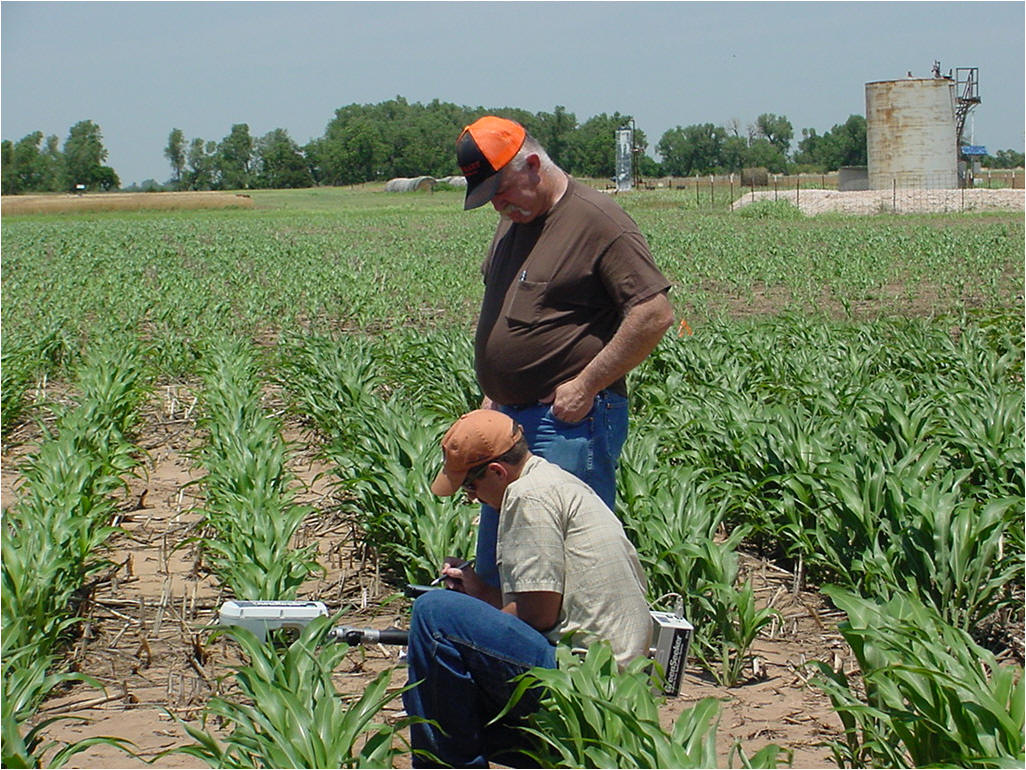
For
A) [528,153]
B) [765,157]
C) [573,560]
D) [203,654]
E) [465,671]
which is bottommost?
[203,654]

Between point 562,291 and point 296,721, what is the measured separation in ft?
5.43

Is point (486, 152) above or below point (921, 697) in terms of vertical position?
above

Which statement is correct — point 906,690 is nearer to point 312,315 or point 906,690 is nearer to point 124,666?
point 124,666

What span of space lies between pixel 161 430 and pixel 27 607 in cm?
436

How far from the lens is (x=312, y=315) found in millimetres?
14586

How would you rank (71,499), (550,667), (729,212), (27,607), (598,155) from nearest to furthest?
(550,667), (27,607), (71,499), (729,212), (598,155)

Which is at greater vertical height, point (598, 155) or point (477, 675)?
point (598, 155)

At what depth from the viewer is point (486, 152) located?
3758mm

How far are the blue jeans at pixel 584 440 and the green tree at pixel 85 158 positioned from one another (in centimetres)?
11116

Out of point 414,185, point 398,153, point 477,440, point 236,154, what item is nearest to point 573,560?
point 477,440

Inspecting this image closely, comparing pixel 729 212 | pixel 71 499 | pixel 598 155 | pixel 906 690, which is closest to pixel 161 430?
pixel 71 499

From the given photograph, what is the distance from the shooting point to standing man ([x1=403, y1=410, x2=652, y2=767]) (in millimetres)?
3201

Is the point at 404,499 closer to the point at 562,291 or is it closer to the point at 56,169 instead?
the point at 562,291

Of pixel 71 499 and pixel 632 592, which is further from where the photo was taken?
pixel 71 499
